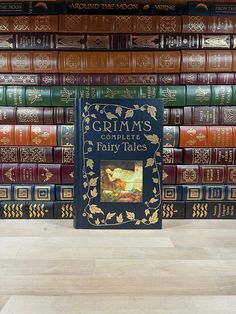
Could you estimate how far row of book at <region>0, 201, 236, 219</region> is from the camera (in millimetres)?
2492

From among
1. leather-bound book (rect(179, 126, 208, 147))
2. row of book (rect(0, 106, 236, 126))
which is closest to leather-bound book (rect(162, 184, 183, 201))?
leather-bound book (rect(179, 126, 208, 147))

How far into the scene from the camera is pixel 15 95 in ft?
7.93

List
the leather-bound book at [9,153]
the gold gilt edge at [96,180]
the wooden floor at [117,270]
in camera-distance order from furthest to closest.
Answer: the leather-bound book at [9,153] → the gold gilt edge at [96,180] → the wooden floor at [117,270]

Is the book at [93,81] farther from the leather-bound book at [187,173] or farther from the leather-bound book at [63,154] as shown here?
the leather-bound book at [187,173]

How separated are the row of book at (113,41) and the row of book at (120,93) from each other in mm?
278

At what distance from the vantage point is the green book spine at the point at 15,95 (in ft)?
7.93

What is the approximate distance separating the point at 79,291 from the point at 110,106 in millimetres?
1188

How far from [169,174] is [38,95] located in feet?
3.62

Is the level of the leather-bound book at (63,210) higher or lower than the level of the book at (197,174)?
lower

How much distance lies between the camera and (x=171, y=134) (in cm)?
245

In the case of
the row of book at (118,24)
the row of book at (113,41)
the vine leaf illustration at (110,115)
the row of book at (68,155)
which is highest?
the row of book at (118,24)

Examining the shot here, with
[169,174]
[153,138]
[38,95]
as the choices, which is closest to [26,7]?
[38,95]

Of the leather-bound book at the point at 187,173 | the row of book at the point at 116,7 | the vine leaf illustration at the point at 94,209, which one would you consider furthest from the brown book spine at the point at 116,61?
the vine leaf illustration at the point at 94,209

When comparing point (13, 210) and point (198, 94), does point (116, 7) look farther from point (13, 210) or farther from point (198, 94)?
point (13, 210)
